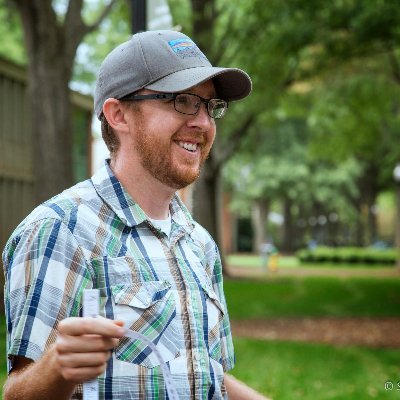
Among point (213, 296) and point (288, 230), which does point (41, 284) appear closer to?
point (213, 296)

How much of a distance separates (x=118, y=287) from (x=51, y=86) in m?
11.5

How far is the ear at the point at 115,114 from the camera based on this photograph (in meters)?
2.32

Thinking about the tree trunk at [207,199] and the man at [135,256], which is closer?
the man at [135,256]

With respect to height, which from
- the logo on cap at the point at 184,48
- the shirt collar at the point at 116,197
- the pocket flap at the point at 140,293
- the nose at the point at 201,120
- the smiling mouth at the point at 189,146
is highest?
the logo on cap at the point at 184,48

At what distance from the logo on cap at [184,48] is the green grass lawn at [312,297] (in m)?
13.7

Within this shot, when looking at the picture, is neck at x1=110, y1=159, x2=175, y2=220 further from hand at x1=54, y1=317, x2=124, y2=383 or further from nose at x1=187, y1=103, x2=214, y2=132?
hand at x1=54, y1=317, x2=124, y2=383

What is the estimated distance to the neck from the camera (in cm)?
232

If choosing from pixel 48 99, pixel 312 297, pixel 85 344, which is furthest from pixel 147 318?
pixel 312 297

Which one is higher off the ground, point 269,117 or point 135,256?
point 269,117

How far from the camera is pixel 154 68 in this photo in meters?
2.29

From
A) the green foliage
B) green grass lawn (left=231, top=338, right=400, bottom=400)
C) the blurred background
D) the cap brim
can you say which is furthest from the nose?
the green foliage

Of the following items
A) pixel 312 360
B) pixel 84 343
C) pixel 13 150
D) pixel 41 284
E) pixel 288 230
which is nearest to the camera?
pixel 84 343

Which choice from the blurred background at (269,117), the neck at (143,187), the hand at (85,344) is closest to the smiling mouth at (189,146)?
the neck at (143,187)

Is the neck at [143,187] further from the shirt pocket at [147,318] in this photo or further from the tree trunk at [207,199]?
the tree trunk at [207,199]
